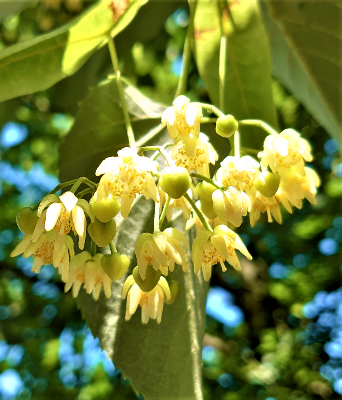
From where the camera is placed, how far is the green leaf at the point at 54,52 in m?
0.64

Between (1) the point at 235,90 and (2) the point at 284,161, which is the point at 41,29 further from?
(2) the point at 284,161

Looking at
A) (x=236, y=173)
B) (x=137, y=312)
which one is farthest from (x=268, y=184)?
(x=137, y=312)

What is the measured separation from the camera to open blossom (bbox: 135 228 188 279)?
573 mm

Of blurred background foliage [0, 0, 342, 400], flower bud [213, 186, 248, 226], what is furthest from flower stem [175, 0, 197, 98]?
blurred background foliage [0, 0, 342, 400]

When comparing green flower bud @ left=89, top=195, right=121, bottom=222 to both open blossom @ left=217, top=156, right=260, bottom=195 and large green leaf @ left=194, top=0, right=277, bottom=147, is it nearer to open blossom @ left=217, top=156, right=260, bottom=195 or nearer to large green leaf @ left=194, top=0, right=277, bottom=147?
open blossom @ left=217, top=156, right=260, bottom=195

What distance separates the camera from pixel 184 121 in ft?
1.98

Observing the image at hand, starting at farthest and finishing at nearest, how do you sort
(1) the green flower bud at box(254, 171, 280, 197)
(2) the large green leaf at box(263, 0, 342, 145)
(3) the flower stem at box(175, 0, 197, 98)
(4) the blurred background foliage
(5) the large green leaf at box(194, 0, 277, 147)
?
(4) the blurred background foliage → (2) the large green leaf at box(263, 0, 342, 145) → (5) the large green leaf at box(194, 0, 277, 147) → (3) the flower stem at box(175, 0, 197, 98) → (1) the green flower bud at box(254, 171, 280, 197)

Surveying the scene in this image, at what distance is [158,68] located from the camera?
227 cm

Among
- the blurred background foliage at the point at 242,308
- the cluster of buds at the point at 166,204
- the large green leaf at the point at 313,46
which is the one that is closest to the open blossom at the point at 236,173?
the cluster of buds at the point at 166,204

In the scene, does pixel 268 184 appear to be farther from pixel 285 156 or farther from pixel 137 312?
pixel 137 312

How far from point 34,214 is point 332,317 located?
206cm

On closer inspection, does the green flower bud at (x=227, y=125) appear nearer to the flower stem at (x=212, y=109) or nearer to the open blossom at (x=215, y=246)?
the flower stem at (x=212, y=109)

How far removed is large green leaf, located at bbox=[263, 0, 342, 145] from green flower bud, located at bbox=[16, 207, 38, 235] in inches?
30.7

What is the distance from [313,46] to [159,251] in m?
0.83
